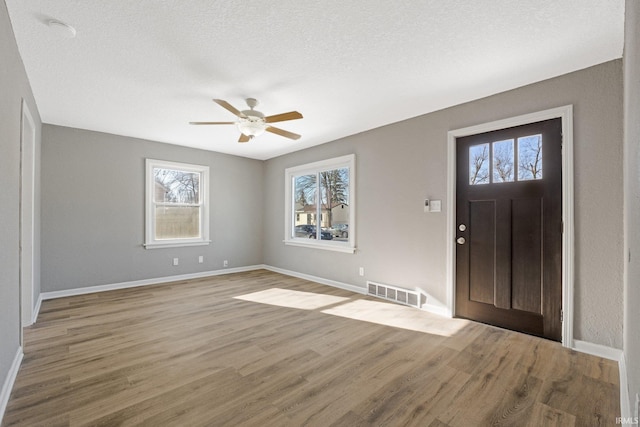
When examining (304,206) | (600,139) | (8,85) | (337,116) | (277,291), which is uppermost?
(337,116)

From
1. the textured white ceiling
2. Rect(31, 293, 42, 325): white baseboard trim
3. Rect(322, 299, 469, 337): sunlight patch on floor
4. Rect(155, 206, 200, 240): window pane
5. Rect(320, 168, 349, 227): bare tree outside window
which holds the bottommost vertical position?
Rect(322, 299, 469, 337): sunlight patch on floor

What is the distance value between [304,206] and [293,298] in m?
2.09

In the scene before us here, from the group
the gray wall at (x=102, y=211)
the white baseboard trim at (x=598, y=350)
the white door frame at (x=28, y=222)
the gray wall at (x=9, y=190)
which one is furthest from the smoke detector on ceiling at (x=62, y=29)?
the white baseboard trim at (x=598, y=350)

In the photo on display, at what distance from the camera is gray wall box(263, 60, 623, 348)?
7.82ft

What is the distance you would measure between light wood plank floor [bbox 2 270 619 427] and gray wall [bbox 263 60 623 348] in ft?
1.93

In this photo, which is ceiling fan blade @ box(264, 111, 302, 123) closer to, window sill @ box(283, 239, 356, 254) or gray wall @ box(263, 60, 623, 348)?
gray wall @ box(263, 60, 623, 348)

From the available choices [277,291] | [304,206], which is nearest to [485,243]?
[277,291]

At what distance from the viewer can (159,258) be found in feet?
16.5

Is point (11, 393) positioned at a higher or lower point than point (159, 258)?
lower

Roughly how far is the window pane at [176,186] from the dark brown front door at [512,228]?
4.68 metres

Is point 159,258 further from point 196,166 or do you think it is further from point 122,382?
point 122,382

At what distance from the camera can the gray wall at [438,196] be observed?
7.82ft

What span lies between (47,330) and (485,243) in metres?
4.74

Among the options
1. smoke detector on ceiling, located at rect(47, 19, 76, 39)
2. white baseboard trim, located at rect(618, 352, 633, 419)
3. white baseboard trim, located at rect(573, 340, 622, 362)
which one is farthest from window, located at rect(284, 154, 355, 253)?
smoke detector on ceiling, located at rect(47, 19, 76, 39)
